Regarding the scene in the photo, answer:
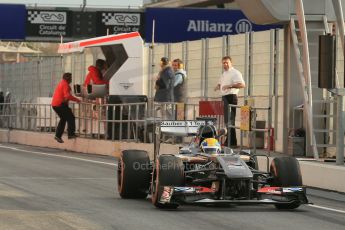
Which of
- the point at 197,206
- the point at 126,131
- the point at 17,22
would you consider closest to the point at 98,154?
the point at 126,131

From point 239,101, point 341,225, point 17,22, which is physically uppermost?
point 17,22

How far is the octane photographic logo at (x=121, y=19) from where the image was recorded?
55.8 m

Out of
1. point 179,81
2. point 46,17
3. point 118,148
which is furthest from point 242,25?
point 179,81

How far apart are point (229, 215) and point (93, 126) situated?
52.8 feet

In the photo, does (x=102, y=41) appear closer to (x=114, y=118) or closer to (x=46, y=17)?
(x=114, y=118)

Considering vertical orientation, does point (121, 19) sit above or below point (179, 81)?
above

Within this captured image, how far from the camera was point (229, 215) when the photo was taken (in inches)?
510

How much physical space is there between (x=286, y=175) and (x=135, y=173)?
2.05 meters

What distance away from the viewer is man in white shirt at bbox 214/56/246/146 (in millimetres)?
22797

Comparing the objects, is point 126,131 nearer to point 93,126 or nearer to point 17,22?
point 93,126

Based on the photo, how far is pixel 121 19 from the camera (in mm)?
56188

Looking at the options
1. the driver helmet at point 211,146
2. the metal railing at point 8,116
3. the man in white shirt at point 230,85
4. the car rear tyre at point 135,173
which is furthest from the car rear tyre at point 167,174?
the metal railing at point 8,116

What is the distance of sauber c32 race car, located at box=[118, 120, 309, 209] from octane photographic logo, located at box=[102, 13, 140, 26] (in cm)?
4116

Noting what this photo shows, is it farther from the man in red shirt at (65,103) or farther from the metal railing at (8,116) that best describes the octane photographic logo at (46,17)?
the man in red shirt at (65,103)
